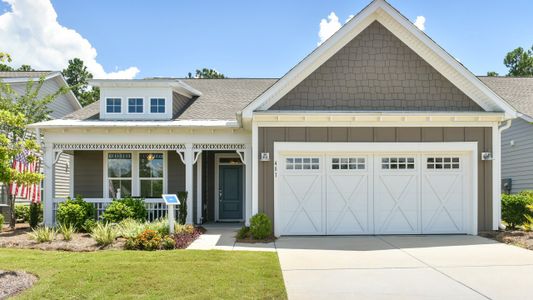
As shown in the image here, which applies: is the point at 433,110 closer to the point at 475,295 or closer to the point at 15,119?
the point at 475,295

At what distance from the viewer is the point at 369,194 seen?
1304 centimetres

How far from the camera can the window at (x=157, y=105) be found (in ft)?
53.3

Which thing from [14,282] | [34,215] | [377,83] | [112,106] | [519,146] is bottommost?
[14,282]

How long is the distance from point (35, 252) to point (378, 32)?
1002 cm

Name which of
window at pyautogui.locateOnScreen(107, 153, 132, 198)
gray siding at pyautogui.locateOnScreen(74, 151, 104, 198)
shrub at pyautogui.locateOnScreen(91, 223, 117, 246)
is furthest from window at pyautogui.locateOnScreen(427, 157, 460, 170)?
gray siding at pyautogui.locateOnScreen(74, 151, 104, 198)

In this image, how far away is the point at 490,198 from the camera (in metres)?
13.1

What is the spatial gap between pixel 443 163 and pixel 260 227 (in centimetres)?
531

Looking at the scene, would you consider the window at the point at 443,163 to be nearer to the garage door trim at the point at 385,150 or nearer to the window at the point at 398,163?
the garage door trim at the point at 385,150

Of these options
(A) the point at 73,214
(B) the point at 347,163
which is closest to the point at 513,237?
(B) the point at 347,163

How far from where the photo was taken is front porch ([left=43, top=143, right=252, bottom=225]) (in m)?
14.7

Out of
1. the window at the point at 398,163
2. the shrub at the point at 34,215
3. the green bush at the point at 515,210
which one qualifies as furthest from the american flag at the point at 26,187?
the green bush at the point at 515,210

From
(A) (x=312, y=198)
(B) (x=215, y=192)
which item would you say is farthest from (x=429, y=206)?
(B) (x=215, y=192)

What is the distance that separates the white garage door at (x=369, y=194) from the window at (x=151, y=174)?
5158 mm

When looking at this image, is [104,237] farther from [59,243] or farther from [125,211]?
[125,211]
